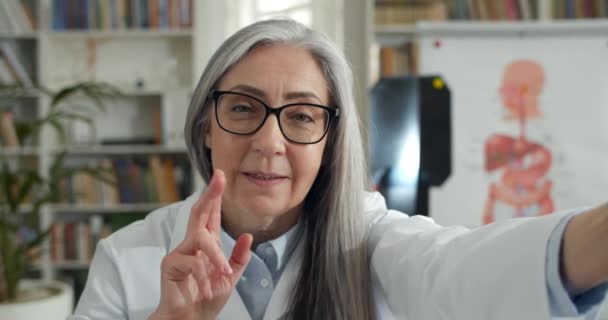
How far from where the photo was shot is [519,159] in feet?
8.01

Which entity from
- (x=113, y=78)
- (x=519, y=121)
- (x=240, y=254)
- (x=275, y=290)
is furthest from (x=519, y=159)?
(x=113, y=78)

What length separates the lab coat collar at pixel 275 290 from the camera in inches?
39.1

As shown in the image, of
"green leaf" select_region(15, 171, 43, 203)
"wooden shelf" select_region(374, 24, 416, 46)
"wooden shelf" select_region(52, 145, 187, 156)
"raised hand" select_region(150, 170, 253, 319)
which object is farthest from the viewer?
"wooden shelf" select_region(52, 145, 187, 156)

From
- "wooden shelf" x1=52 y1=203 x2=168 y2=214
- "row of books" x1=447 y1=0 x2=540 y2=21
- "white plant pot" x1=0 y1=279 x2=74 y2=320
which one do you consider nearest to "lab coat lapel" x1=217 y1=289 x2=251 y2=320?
"white plant pot" x1=0 y1=279 x2=74 y2=320

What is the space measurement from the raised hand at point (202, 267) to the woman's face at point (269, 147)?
0.56 feet

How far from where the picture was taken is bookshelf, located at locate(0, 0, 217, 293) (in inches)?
136

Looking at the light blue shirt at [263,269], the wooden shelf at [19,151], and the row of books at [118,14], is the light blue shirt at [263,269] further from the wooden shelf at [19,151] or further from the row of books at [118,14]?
the wooden shelf at [19,151]

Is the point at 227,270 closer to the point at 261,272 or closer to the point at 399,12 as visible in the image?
the point at 261,272

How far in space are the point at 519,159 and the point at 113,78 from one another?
2613mm

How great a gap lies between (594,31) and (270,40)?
1.99 metres

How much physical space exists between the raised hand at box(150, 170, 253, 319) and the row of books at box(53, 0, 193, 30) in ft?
9.63

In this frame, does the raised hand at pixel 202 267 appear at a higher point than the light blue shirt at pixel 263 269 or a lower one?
higher

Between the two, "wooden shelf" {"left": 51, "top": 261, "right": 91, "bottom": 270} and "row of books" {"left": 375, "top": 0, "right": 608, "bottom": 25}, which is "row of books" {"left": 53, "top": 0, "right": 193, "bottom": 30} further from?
"wooden shelf" {"left": 51, "top": 261, "right": 91, "bottom": 270}

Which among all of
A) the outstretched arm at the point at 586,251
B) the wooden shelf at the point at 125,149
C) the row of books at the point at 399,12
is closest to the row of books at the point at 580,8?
A: the row of books at the point at 399,12
